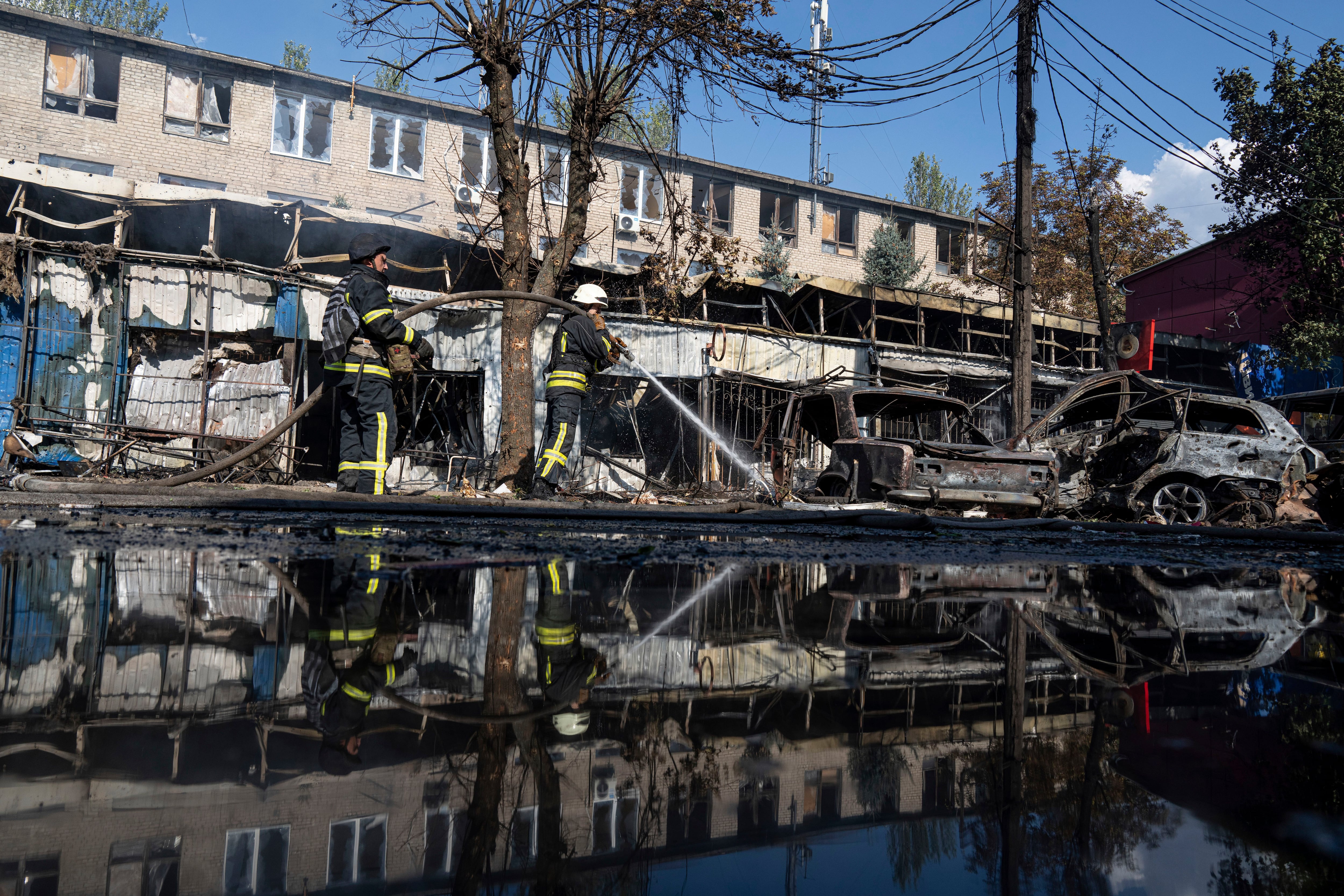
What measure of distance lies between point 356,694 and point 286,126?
22385 mm

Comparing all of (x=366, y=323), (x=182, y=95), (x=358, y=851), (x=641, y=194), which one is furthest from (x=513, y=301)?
(x=182, y=95)

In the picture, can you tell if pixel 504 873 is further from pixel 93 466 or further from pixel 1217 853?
pixel 93 466

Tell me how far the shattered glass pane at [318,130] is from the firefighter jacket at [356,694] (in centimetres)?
2185

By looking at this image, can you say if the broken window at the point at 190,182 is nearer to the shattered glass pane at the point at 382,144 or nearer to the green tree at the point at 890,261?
the shattered glass pane at the point at 382,144

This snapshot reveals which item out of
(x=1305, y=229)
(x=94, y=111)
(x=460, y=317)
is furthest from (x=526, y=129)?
(x=1305, y=229)

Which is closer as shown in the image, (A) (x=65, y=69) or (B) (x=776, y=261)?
(A) (x=65, y=69)

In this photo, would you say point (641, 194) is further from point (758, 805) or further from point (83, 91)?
→ point (758, 805)

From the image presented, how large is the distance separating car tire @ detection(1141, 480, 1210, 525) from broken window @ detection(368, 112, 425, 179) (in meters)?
18.9

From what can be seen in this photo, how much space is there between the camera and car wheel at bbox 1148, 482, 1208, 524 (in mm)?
8938

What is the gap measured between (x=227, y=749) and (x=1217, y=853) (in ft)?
4.52

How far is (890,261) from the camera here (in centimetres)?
2372

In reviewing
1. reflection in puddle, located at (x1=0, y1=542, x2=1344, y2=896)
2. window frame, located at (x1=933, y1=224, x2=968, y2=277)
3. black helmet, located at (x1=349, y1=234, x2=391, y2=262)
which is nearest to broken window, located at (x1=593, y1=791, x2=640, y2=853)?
reflection in puddle, located at (x1=0, y1=542, x2=1344, y2=896)

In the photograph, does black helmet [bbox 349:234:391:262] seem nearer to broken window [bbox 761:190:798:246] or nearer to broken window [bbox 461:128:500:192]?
broken window [bbox 461:128:500:192]

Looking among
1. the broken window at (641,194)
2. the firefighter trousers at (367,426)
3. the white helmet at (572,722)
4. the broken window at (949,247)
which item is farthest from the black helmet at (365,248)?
the broken window at (949,247)
